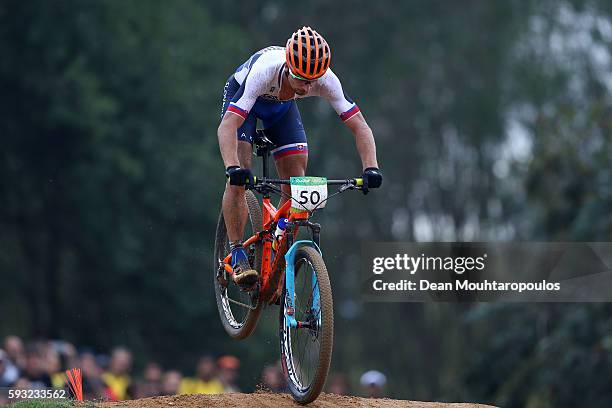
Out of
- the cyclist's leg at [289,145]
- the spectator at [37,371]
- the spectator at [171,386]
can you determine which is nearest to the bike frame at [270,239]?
the cyclist's leg at [289,145]

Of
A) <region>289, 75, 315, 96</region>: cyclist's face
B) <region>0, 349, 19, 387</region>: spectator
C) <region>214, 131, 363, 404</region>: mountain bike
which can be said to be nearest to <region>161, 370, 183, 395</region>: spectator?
<region>0, 349, 19, 387</region>: spectator

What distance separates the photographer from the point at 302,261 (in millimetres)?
10211

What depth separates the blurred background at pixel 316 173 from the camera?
23359 millimetres

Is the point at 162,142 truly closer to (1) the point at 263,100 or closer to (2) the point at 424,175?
(2) the point at 424,175

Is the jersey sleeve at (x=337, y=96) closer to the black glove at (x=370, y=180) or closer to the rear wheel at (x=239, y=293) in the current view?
the black glove at (x=370, y=180)

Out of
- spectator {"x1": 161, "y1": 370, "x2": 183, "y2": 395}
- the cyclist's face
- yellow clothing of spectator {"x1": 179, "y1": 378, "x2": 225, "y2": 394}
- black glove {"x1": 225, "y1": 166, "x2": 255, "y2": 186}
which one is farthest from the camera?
spectator {"x1": 161, "y1": 370, "x2": 183, "y2": 395}

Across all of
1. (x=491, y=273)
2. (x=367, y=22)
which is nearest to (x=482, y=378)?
(x=491, y=273)

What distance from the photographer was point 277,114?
11.1m

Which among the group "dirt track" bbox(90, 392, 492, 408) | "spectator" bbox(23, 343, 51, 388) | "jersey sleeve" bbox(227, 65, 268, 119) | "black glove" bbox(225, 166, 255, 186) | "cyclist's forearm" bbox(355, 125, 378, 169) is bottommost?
"dirt track" bbox(90, 392, 492, 408)

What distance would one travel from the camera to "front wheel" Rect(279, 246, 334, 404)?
9672 millimetres

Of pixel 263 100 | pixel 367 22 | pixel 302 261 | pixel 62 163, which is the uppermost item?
pixel 367 22

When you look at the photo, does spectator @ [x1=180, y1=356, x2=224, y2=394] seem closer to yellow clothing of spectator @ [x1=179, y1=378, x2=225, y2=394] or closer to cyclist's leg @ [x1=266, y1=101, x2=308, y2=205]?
yellow clothing of spectator @ [x1=179, y1=378, x2=225, y2=394]

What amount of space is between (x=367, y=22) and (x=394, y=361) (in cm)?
954

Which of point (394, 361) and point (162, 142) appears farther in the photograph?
point (394, 361)
